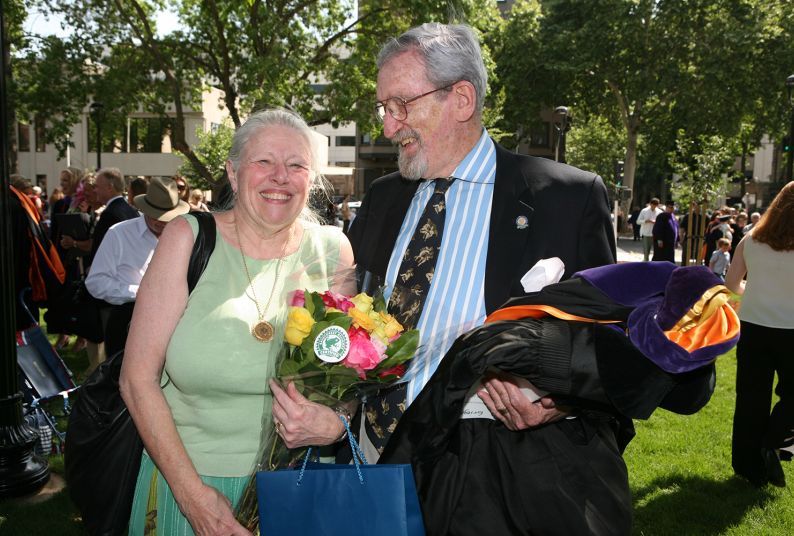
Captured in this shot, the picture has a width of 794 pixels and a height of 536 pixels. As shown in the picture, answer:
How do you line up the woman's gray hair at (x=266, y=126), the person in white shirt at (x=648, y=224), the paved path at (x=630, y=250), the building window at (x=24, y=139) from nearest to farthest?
the woman's gray hair at (x=266, y=126) → the person in white shirt at (x=648, y=224) → the paved path at (x=630, y=250) → the building window at (x=24, y=139)

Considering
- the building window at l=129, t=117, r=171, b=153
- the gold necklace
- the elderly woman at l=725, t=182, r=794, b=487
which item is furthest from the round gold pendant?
the building window at l=129, t=117, r=171, b=153

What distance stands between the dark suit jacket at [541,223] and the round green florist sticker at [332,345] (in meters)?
0.52

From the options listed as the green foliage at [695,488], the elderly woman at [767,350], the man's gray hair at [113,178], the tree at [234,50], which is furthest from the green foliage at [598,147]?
the elderly woman at [767,350]

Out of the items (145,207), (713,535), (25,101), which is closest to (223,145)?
(25,101)

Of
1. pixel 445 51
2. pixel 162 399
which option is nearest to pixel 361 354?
pixel 162 399

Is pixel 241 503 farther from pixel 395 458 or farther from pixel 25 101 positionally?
pixel 25 101

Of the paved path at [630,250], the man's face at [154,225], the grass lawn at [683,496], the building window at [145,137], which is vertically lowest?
the paved path at [630,250]

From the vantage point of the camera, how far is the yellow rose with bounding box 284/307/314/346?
1.85m

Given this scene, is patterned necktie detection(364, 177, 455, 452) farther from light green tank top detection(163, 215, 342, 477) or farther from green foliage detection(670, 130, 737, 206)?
green foliage detection(670, 130, 737, 206)

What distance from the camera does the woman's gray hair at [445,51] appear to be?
253cm

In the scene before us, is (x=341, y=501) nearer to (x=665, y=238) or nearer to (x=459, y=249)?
(x=459, y=249)

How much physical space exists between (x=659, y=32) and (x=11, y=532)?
113 feet

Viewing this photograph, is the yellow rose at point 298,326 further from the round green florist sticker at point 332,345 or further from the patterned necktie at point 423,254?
the patterned necktie at point 423,254

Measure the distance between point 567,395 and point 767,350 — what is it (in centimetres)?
419
